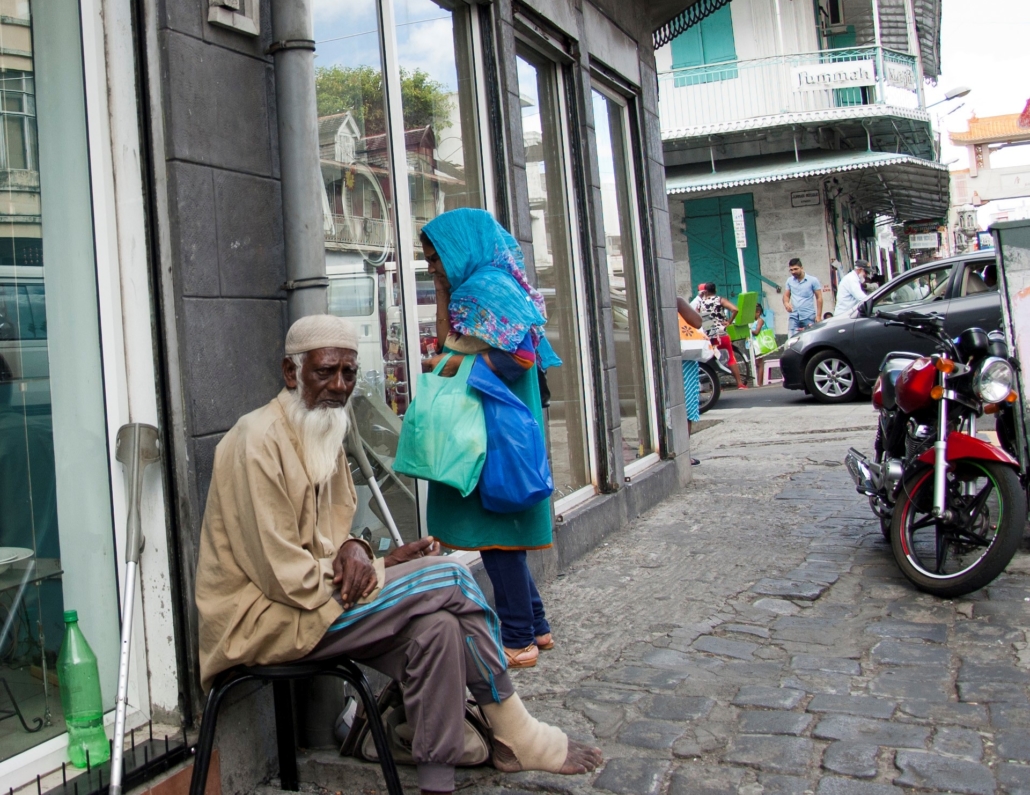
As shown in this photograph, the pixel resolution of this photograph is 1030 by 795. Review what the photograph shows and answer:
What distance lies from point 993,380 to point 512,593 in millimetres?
2545

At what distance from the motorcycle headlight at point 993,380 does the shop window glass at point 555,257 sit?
2293 millimetres

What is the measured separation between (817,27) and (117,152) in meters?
23.1

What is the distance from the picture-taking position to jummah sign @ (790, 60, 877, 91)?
20.6m

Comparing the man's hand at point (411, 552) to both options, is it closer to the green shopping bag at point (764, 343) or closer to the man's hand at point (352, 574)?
the man's hand at point (352, 574)

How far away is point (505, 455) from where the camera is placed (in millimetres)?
3773

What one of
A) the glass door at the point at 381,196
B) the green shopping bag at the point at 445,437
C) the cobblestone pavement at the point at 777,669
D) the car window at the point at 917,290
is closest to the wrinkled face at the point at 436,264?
the glass door at the point at 381,196

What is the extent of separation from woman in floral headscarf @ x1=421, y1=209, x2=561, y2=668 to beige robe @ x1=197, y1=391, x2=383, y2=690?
118 centimetres

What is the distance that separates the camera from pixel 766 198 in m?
22.1

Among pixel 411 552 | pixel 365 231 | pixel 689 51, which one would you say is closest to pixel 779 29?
pixel 689 51

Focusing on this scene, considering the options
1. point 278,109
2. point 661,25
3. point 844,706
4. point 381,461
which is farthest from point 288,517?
point 661,25

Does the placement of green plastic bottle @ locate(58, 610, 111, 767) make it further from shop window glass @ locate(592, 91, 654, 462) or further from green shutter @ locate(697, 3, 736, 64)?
green shutter @ locate(697, 3, 736, 64)

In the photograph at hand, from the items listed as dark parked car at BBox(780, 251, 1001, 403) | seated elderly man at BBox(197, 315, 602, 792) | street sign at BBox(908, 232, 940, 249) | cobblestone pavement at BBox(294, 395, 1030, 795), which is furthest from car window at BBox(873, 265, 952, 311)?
street sign at BBox(908, 232, 940, 249)

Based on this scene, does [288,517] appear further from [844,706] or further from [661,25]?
[661,25]

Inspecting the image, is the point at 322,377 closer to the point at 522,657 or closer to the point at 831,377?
the point at 522,657
